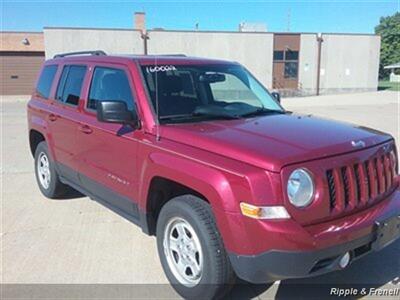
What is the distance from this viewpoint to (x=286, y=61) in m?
33.6

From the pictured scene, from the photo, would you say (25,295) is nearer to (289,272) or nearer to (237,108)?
(289,272)

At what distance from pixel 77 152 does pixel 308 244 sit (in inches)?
120

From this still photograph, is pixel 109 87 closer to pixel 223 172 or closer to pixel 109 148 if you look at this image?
pixel 109 148

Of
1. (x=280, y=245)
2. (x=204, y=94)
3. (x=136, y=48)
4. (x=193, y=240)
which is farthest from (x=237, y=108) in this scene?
(x=136, y=48)

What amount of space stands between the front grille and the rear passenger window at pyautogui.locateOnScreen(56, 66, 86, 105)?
313 centimetres

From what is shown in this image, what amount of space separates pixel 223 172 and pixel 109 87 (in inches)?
78.6

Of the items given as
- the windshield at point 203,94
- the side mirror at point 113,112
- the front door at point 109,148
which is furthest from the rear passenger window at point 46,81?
the side mirror at point 113,112

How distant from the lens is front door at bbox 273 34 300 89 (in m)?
33.2

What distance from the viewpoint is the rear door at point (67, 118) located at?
5.05m

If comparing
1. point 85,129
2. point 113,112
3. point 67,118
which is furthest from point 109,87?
point 67,118

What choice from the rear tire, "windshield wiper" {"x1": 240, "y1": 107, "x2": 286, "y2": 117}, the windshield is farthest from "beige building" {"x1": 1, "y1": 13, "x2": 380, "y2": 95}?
Answer: "windshield wiper" {"x1": 240, "y1": 107, "x2": 286, "y2": 117}

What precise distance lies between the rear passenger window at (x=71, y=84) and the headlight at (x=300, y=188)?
2982 mm

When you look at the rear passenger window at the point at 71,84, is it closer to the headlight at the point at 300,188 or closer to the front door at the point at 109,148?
the front door at the point at 109,148

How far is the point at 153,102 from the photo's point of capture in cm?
396
